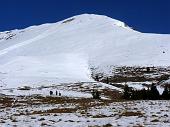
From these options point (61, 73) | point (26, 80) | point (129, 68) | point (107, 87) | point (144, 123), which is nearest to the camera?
point (144, 123)

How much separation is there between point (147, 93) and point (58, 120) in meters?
31.0

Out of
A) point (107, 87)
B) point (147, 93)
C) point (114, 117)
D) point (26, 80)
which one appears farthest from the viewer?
point (26, 80)

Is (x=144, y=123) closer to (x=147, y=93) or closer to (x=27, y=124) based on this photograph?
(x=27, y=124)

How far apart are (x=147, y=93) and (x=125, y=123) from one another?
1305 inches

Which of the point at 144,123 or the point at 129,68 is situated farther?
the point at 129,68

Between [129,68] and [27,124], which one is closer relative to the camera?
[27,124]

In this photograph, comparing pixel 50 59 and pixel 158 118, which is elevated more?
pixel 50 59

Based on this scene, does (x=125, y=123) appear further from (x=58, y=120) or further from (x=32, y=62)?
(x=32, y=62)

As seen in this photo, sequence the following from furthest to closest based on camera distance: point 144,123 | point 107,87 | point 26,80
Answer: point 26,80, point 107,87, point 144,123

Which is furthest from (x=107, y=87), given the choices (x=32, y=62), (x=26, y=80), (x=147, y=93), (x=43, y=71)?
(x=32, y=62)

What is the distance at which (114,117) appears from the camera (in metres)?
33.1

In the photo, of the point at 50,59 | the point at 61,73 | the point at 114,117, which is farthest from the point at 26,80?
the point at 114,117

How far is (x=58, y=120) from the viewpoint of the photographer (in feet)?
106

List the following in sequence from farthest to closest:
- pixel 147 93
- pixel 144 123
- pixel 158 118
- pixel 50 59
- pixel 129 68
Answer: pixel 50 59, pixel 129 68, pixel 147 93, pixel 158 118, pixel 144 123
